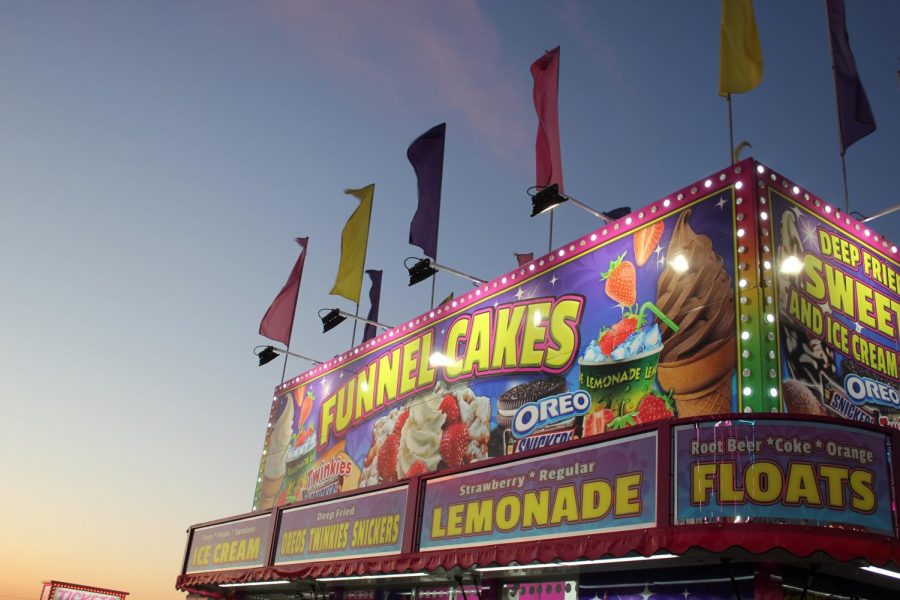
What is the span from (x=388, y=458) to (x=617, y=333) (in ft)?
18.4

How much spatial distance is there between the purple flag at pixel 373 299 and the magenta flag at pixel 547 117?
34.0 ft

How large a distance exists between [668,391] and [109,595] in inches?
662

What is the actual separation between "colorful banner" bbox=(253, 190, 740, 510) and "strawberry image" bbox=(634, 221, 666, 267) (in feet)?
0.05

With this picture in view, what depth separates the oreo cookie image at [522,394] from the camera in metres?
A: 11.5

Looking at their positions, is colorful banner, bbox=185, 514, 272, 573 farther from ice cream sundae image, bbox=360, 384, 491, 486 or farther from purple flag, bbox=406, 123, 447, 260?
purple flag, bbox=406, 123, 447, 260

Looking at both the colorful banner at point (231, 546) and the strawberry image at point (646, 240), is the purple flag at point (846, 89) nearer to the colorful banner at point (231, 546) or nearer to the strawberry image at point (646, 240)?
the strawberry image at point (646, 240)

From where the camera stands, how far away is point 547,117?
13.2 metres

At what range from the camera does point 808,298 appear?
969 cm

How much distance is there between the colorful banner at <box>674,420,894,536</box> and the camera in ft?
23.1

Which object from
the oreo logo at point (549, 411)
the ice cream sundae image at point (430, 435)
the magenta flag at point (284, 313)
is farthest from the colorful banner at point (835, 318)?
the magenta flag at point (284, 313)

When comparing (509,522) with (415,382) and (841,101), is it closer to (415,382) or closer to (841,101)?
(415,382)

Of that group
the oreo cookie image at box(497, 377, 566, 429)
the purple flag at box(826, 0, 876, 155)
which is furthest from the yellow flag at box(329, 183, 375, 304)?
the purple flag at box(826, 0, 876, 155)

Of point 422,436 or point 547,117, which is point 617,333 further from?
point 422,436

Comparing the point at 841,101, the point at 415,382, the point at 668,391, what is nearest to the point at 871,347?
the point at 668,391
